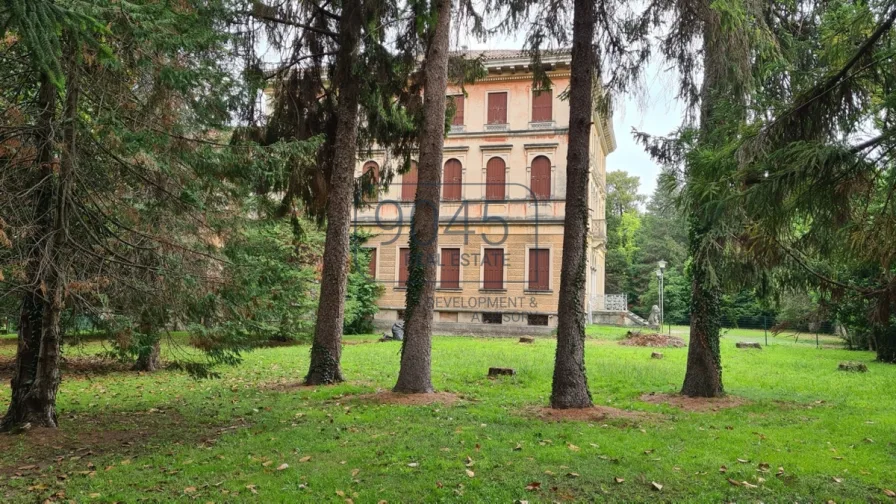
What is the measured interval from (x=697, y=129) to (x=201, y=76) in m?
7.69

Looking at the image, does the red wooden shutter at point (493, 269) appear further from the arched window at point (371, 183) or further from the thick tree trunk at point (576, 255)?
the thick tree trunk at point (576, 255)

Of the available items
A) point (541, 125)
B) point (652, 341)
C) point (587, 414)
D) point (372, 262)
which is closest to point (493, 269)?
point (372, 262)

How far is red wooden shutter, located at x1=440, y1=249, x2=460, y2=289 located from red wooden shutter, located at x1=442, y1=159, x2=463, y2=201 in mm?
2503

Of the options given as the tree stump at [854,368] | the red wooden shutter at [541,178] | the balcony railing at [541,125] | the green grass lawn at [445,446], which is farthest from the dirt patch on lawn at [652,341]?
the balcony railing at [541,125]

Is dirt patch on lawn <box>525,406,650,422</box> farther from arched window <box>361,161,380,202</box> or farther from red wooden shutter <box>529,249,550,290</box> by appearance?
red wooden shutter <box>529,249,550,290</box>

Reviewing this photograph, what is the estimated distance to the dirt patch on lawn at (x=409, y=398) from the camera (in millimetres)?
8859

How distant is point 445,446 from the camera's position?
635 centimetres

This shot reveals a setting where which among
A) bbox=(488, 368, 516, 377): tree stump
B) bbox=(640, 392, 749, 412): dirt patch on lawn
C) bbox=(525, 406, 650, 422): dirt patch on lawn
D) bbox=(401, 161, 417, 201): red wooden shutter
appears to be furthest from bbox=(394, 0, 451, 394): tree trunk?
bbox=(401, 161, 417, 201): red wooden shutter

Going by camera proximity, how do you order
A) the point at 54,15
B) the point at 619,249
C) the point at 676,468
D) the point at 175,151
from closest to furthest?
the point at 54,15, the point at 676,468, the point at 175,151, the point at 619,249

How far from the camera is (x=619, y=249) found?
161 ft

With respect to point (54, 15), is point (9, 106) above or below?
above

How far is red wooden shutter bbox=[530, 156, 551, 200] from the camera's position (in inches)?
1008

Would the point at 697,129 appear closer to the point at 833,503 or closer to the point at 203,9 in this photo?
the point at 833,503

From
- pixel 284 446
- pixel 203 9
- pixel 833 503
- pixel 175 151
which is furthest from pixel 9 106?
pixel 833 503
